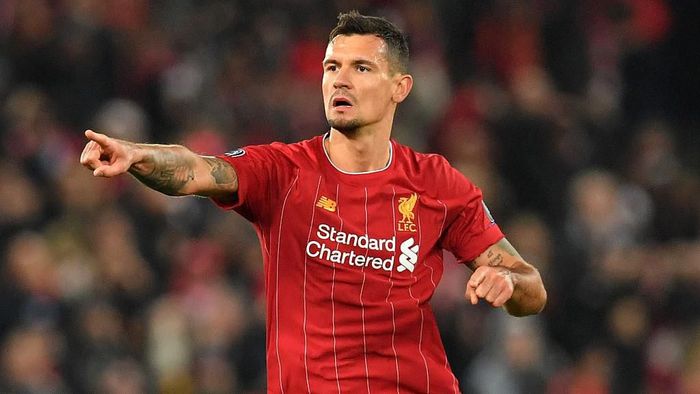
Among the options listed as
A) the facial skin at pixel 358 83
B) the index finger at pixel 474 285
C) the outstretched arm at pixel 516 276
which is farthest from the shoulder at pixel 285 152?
the index finger at pixel 474 285

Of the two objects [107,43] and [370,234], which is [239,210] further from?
[107,43]

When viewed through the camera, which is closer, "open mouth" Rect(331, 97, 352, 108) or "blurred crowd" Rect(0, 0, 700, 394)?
"open mouth" Rect(331, 97, 352, 108)

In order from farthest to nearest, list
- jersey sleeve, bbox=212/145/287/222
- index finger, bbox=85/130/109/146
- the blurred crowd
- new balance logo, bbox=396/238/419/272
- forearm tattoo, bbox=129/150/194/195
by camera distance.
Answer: the blurred crowd, new balance logo, bbox=396/238/419/272, jersey sleeve, bbox=212/145/287/222, forearm tattoo, bbox=129/150/194/195, index finger, bbox=85/130/109/146

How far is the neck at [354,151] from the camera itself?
5570 millimetres

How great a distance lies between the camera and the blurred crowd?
966 centimetres

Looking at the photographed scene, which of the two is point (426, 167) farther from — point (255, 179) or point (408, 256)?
point (255, 179)

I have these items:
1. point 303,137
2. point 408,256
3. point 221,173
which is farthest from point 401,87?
point 303,137

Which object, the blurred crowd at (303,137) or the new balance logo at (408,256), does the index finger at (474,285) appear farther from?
the blurred crowd at (303,137)

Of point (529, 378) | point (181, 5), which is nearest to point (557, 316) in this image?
point (529, 378)

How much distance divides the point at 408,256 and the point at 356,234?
24 centimetres

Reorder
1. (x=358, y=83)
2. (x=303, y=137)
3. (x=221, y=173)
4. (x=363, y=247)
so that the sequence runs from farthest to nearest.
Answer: (x=303, y=137)
(x=358, y=83)
(x=363, y=247)
(x=221, y=173)

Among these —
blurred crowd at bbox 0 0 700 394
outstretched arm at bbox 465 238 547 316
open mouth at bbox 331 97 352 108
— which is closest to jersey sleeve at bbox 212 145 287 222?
open mouth at bbox 331 97 352 108

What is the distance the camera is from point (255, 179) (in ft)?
17.4

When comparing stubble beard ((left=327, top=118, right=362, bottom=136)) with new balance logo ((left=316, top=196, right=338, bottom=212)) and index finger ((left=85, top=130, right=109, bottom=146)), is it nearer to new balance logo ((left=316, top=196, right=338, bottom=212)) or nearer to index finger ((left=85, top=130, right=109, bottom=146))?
new balance logo ((left=316, top=196, right=338, bottom=212))
